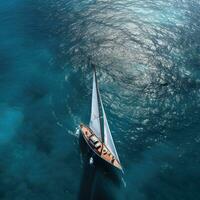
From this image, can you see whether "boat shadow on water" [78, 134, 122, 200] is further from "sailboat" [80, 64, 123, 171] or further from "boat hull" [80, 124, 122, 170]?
"sailboat" [80, 64, 123, 171]

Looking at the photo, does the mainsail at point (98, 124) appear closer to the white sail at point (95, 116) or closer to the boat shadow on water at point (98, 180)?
the white sail at point (95, 116)

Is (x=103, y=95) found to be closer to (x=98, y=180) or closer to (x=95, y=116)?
(x=95, y=116)

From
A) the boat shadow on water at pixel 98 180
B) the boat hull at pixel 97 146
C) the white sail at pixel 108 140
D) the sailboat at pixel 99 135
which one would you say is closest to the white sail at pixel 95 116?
the sailboat at pixel 99 135

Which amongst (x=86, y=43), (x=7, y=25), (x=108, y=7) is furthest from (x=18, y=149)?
(x=108, y=7)

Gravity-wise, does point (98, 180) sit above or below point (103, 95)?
below

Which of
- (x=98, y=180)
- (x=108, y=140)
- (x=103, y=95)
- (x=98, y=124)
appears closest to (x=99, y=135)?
(x=98, y=124)

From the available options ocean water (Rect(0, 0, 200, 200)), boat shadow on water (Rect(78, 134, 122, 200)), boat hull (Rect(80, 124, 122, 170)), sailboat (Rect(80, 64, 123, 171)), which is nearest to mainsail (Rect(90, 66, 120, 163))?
sailboat (Rect(80, 64, 123, 171))

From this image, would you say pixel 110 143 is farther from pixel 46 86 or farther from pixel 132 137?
pixel 46 86
